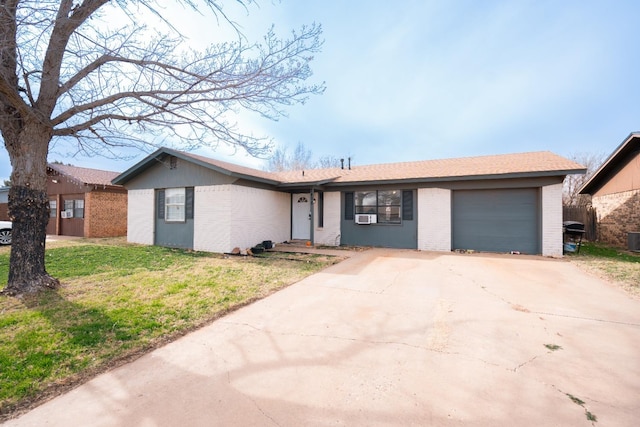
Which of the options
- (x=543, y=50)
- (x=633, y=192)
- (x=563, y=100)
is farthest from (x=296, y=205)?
(x=633, y=192)

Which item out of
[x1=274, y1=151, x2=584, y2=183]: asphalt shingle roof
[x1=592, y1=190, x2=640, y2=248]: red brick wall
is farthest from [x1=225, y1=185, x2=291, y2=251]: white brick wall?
[x1=592, y1=190, x2=640, y2=248]: red brick wall

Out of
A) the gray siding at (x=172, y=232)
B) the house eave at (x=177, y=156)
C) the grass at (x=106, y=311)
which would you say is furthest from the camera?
the gray siding at (x=172, y=232)

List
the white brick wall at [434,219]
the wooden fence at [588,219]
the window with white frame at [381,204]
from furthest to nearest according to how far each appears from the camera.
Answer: the wooden fence at [588,219] → the window with white frame at [381,204] → the white brick wall at [434,219]

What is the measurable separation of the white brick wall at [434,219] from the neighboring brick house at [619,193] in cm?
688

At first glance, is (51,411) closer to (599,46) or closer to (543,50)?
(543,50)

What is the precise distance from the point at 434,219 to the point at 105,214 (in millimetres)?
16516

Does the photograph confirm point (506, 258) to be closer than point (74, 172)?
Yes

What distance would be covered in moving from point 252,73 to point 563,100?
14102 millimetres

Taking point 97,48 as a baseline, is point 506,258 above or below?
below

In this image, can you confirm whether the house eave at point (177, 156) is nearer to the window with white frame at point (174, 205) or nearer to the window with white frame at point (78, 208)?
the window with white frame at point (174, 205)

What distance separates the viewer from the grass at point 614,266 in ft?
18.8

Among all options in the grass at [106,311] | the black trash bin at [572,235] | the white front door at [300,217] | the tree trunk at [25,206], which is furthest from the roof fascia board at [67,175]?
the black trash bin at [572,235]

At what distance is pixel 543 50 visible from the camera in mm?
8633

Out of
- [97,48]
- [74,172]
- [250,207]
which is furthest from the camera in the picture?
[74,172]
